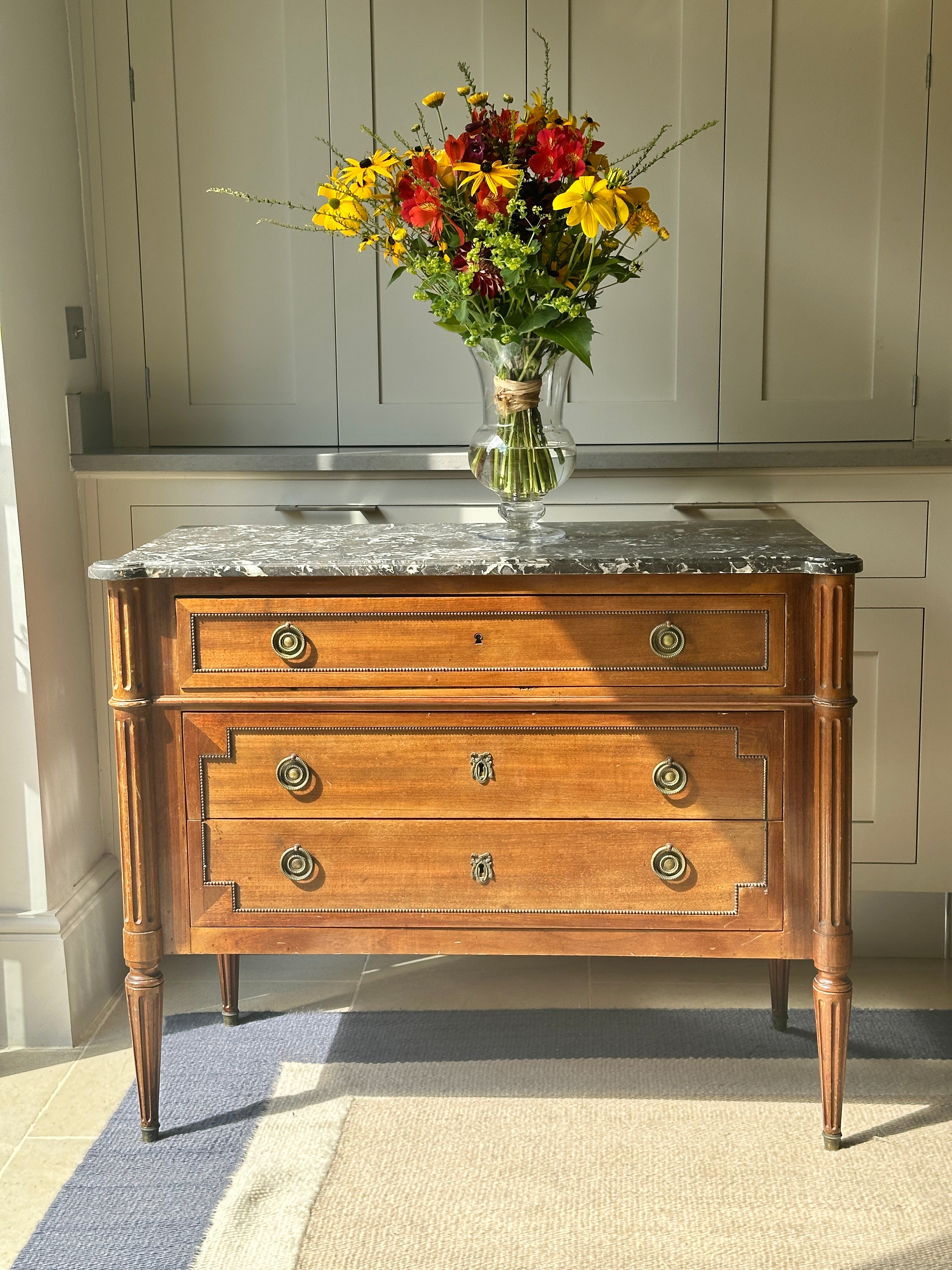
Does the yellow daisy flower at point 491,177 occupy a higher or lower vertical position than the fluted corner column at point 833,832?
higher

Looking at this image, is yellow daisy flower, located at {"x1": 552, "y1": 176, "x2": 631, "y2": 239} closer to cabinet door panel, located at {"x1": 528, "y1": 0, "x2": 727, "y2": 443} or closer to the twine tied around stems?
the twine tied around stems

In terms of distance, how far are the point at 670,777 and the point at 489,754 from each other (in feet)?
0.87

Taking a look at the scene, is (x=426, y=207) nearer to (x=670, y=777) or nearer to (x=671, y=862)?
(x=670, y=777)

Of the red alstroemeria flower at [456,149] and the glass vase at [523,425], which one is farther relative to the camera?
the glass vase at [523,425]

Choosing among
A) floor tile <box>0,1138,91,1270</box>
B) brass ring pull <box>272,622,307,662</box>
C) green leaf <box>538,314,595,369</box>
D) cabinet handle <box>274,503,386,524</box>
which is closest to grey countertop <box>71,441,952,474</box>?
cabinet handle <box>274,503,386,524</box>

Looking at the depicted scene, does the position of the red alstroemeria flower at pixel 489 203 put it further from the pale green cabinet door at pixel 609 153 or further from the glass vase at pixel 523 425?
the pale green cabinet door at pixel 609 153

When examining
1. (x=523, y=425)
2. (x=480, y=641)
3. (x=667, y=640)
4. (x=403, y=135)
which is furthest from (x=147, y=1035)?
(x=403, y=135)

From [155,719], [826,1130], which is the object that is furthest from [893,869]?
[155,719]

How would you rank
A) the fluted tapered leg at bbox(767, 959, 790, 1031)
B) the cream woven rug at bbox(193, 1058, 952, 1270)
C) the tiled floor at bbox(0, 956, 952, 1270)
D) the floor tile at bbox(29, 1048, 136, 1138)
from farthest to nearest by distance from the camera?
the fluted tapered leg at bbox(767, 959, 790, 1031) → the tiled floor at bbox(0, 956, 952, 1270) → the floor tile at bbox(29, 1048, 136, 1138) → the cream woven rug at bbox(193, 1058, 952, 1270)

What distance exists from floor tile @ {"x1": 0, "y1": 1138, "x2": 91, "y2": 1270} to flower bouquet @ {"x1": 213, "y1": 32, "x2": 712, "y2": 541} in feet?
3.92

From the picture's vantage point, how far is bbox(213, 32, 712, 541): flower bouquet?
5.66ft

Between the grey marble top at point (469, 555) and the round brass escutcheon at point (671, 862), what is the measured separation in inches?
16.3

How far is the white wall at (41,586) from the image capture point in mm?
2189

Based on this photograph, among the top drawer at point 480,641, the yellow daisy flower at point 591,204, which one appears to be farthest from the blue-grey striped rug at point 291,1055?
the yellow daisy flower at point 591,204
